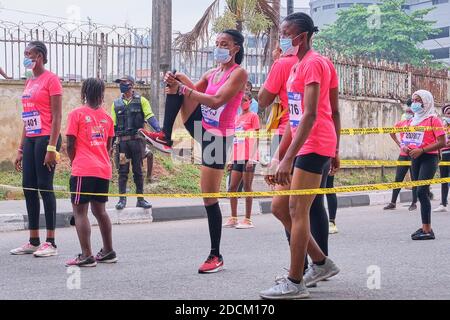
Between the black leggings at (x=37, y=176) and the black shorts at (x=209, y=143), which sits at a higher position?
the black shorts at (x=209, y=143)

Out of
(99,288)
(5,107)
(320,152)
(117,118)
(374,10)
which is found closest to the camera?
(320,152)

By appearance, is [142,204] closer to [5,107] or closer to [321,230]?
[5,107]

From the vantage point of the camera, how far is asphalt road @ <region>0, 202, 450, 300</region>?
5.90m

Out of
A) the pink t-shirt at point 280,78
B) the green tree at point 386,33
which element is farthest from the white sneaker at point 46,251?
the green tree at point 386,33

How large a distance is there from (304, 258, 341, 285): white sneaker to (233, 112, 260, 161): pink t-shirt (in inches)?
189

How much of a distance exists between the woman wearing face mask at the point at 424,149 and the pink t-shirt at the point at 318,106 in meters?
3.78

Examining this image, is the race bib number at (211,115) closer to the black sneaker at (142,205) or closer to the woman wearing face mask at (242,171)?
the woman wearing face mask at (242,171)

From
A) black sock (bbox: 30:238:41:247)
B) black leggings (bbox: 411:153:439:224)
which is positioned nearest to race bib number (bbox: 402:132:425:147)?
black leggings (bbox: 411:153:439:224)

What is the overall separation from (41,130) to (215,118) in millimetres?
1819

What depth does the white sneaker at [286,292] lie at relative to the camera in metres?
5.49

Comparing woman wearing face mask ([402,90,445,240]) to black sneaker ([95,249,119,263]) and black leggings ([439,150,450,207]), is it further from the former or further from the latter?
black leggings ([439,150,450,207])
